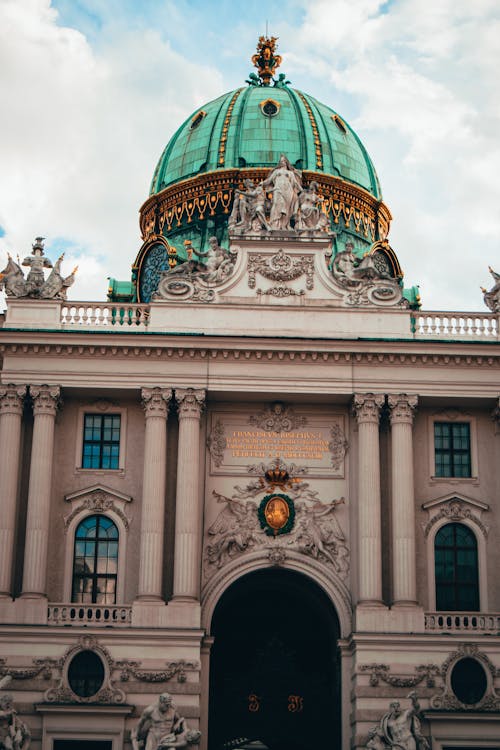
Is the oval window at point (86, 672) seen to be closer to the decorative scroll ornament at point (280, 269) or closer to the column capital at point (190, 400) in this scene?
the column capital at point (190, 400)

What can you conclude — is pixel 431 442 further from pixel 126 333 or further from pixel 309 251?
pixel 126 333

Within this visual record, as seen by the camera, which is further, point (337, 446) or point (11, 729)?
point (337, 446)

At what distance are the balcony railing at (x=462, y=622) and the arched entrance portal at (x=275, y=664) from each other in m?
2.95

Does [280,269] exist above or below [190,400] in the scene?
above

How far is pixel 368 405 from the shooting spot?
37.9m

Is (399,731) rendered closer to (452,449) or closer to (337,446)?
(337,446)

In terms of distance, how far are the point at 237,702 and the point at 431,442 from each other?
29.9ft

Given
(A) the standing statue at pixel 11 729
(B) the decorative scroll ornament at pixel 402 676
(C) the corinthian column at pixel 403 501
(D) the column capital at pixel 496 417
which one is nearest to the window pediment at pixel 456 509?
(C) the corinthian column at pixel 403 501

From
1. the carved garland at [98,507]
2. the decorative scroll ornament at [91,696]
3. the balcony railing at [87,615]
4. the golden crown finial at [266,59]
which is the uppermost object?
the golden crown finial at [266,59]

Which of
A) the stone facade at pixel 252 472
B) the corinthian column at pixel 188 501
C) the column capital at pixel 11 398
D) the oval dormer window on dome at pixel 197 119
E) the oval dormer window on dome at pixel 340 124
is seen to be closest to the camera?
the stone facade at pixel 252 472

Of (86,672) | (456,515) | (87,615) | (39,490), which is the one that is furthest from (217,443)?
(86,672)

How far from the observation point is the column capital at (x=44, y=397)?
123ft

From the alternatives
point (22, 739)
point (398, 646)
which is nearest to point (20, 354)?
point (22, 739)

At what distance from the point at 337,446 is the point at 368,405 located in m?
1.58
